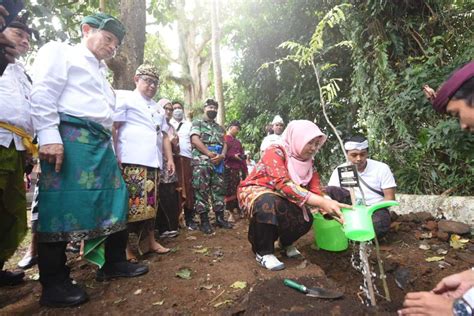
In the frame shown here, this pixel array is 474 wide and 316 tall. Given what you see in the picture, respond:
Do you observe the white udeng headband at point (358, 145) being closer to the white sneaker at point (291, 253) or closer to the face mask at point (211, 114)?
the white sneaker at point (291, 253)

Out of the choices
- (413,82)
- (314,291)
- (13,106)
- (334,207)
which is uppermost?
(413,82)

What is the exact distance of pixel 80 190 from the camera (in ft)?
7.00

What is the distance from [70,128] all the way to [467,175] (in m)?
4.37

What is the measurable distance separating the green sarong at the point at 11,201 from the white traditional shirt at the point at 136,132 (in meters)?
0.77

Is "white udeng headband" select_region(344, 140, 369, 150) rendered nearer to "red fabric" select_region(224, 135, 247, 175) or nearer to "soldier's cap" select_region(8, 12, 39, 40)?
"red fabric" select_region(224, 135, 247, 175)

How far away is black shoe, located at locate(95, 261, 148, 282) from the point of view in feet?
8.18

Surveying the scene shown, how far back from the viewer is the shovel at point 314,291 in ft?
6.65

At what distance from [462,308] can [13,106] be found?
2657 mm

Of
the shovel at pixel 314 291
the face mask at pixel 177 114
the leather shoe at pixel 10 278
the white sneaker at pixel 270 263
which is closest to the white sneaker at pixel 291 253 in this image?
the white sneaker at pixel 270 263

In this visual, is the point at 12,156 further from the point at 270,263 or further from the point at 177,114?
the point at 177,114


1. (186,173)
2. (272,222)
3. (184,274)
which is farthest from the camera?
(186,173)

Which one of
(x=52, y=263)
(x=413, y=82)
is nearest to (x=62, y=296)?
(x=52, y=263)

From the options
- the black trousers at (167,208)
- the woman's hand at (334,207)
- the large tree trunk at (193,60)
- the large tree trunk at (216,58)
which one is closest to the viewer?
the woman's hand at (334,207)

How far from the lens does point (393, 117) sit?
184 inches
